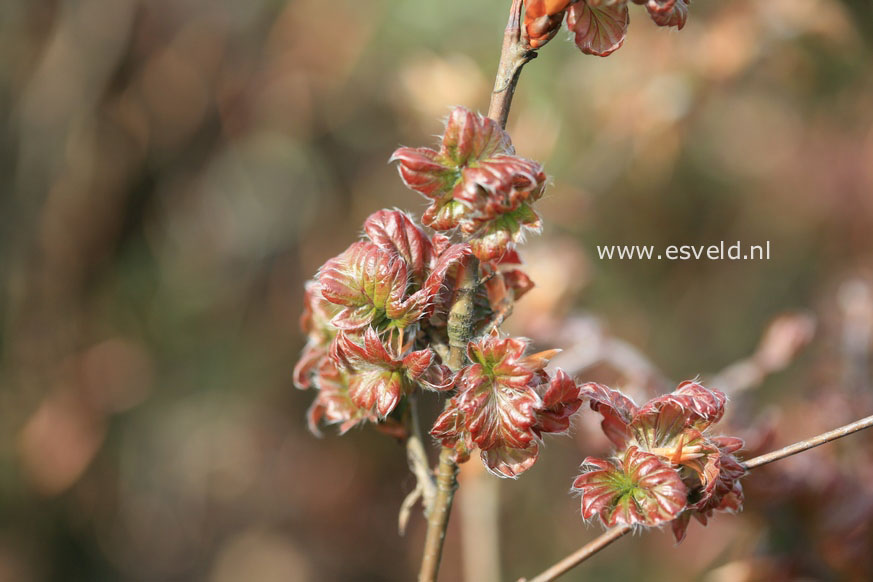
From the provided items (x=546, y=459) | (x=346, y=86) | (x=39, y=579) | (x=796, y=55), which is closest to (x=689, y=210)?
(x=796, y=55)

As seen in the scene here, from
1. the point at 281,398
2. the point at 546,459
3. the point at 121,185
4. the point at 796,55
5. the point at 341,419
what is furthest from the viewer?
the point at 281,398

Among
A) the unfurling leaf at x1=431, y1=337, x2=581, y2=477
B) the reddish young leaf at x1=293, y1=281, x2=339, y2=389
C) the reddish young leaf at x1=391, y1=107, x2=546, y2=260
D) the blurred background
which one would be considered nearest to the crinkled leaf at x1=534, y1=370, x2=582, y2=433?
the unfurling leaf at x1=431, y1=337, x2=581, y2=477

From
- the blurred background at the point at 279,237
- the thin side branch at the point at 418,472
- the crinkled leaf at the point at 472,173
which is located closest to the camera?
the crinkled leaf at the point at 472,173

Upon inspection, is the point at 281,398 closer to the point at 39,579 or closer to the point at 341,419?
the point at 39,579

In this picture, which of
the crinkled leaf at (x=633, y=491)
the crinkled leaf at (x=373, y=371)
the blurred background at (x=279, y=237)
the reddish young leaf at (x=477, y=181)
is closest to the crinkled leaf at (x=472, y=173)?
the reddish young leaf at (x=477, y=181)

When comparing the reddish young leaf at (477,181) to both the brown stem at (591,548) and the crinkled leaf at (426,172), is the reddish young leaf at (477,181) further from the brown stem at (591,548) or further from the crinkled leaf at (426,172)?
the brown stem at (591,548)

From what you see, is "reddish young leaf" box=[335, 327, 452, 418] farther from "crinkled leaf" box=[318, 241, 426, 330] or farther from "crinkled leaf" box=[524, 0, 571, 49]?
"crinkled leaf" box=[524, 0, 571, 49]
